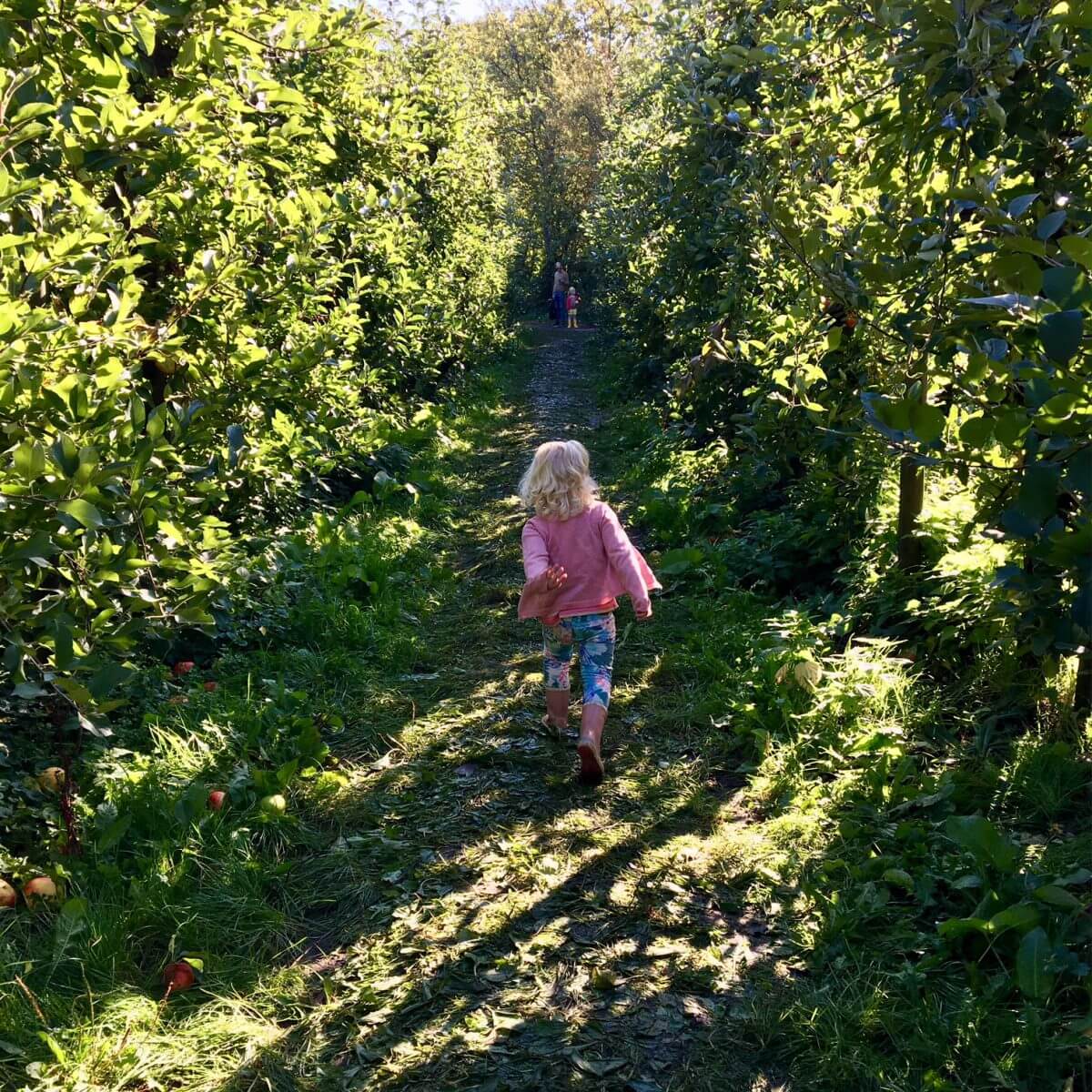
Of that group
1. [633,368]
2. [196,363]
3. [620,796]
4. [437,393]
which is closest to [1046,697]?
[620,796]

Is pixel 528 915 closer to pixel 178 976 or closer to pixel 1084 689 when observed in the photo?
pixel 178 976

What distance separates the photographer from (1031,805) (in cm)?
317

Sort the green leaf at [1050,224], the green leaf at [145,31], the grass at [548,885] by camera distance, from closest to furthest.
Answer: the green leaf at [1050,224] < the grass at [548,885] < the green leaf at [145,31]

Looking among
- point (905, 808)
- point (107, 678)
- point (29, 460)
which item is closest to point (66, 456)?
point (29, 460)

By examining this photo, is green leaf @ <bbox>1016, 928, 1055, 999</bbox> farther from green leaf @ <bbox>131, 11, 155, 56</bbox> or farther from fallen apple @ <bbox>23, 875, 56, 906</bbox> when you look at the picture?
green leaf @ <bbox>131, 11, 155, 56</bbox>

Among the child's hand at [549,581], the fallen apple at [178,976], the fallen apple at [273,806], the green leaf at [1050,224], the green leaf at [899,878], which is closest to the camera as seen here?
the green leaf at [1050,224]

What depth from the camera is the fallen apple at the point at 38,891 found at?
2.85m

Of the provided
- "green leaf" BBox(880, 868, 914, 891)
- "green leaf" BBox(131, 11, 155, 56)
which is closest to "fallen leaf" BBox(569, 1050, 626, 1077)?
"green leaf" BBox(880, 868, 914, 891)

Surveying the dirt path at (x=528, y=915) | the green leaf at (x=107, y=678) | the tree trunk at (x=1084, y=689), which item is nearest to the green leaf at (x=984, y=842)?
the dirt path at (x=528, y=915)

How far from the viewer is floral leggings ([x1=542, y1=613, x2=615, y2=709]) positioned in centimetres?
414

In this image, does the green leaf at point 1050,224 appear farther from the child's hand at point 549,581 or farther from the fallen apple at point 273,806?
the fallen apple at point 273,806

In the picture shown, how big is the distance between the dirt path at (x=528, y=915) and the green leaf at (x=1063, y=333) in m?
1.95

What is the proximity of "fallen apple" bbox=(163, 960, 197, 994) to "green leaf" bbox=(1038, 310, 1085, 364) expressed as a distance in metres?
2.74

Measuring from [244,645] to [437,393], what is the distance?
323 inches
